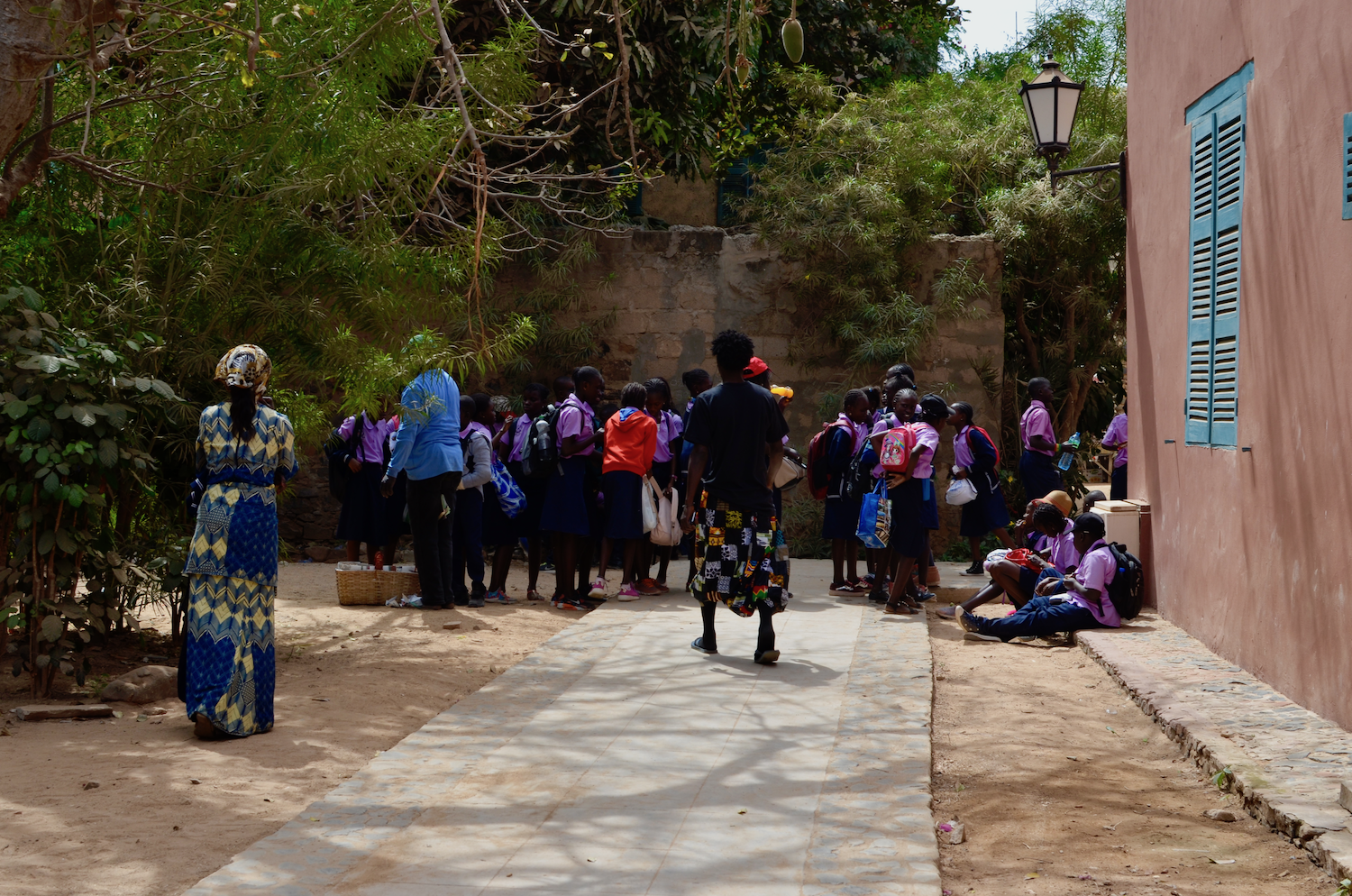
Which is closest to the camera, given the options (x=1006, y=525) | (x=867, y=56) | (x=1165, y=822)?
(x=1165, y=822)

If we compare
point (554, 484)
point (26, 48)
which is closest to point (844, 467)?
point (554, 484)

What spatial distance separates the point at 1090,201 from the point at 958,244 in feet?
4.92

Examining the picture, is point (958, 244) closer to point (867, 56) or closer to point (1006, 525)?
point (1006, 525)

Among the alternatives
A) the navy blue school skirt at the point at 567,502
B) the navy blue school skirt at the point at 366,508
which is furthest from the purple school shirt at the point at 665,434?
the navy blue school skirt at the point at 366,508

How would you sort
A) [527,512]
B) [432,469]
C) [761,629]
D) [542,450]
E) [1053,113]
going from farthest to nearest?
[1053,113]
[527,512]
[542,450]
[432,469]
[761,629]

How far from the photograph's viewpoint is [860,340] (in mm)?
11930

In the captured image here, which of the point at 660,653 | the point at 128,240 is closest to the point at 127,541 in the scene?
the point at 128,240

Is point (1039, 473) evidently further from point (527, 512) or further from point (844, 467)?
point (527, 512)

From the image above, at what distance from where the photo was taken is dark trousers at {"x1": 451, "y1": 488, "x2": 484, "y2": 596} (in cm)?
891

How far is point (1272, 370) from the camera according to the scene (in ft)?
20.1

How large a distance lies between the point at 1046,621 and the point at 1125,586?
582 millimetres

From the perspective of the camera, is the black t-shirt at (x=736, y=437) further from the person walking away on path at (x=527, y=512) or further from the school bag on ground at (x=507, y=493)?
the person walking away on path at (x=527, y=512)

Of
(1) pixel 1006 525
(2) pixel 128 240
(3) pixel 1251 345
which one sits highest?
(2) pixel 128 240

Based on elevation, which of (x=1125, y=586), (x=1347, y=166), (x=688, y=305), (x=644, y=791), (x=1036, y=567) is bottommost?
(x=644, y=791)
